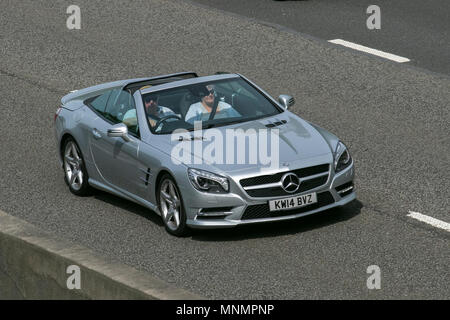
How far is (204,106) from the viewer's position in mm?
12180

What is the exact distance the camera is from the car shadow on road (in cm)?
1126

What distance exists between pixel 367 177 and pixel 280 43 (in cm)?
641

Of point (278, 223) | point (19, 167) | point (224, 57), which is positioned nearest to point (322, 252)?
point (278, 223)

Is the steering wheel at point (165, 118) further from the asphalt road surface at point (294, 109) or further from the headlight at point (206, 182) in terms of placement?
the headlight at point (206, 182)

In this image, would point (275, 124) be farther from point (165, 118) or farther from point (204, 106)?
point (165, 118)

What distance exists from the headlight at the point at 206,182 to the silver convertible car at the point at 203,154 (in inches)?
0.4

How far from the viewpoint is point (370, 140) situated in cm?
1461

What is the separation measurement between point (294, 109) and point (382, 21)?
15.3 ft

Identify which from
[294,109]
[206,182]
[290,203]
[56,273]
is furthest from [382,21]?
[56,273]

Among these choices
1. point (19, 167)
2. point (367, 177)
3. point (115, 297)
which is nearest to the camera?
point (115, 297)

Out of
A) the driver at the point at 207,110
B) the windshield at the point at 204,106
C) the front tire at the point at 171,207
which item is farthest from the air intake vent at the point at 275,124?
the front tire at the point at 171,207

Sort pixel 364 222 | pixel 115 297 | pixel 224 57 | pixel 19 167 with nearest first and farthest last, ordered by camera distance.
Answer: pixel 115 297 → pixel 364 222 → pixel 19 167 → pixel 224 57

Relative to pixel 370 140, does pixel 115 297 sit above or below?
above

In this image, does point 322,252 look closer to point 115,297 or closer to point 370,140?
point 115,297
